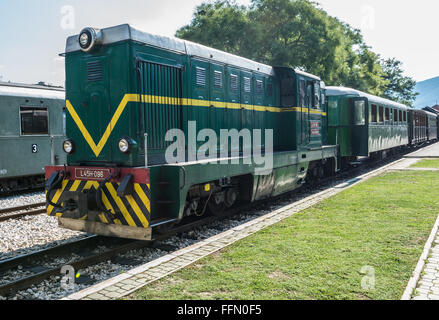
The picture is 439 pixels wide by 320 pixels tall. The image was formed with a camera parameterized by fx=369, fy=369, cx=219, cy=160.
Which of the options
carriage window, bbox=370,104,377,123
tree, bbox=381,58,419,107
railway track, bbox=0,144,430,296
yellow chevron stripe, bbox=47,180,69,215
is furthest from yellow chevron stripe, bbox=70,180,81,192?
tree, bbox=381,58,419,107

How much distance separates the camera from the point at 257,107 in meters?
9.07

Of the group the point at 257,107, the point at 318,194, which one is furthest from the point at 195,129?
the point at 318,194

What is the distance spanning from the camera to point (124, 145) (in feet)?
18.4

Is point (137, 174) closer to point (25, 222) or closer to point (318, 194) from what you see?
point (25, 222)

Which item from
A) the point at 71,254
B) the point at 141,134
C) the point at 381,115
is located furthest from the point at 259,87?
the point at 381,115

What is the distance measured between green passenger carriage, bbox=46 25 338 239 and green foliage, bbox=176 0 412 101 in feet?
65.7

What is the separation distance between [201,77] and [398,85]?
7645 cm

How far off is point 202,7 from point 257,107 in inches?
966

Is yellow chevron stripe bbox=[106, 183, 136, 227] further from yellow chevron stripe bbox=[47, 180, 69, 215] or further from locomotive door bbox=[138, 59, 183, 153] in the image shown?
yellow chevron stripe bbox=[47, 180, 69, 215]

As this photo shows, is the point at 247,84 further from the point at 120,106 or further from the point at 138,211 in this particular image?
the point at 138,211

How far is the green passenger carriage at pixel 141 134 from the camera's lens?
559cm

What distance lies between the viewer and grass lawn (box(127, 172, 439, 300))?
4.05 metres

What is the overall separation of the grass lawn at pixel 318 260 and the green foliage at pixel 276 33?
21.2 m

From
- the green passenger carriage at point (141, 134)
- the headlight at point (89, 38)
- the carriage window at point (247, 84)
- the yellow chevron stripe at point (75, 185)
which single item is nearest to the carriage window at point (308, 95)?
the carriage window at point (247, 84)
